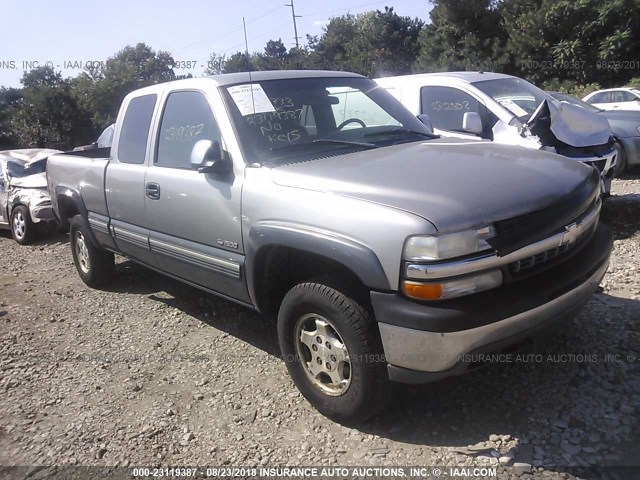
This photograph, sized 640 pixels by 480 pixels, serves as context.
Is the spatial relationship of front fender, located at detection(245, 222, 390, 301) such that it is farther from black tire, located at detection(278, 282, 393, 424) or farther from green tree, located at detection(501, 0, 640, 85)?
green tree, located at detection(501, 0, 640, 85)

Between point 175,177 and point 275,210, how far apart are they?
1150 millimetres

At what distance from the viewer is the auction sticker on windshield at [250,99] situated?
3.66 meters

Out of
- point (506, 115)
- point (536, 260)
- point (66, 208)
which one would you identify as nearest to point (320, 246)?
point (536, 260)

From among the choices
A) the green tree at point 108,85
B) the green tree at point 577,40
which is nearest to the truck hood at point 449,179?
the green tree at point 577,40

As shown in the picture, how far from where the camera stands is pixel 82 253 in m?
5.98

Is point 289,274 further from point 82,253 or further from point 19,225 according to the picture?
point 19,225

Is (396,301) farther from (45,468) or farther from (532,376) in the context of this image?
(45,468)

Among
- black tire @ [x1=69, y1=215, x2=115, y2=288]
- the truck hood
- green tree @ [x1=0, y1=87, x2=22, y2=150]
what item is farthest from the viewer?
green tree @ [x1=0, y1=87, x2=22, y2=150]

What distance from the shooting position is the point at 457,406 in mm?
3166

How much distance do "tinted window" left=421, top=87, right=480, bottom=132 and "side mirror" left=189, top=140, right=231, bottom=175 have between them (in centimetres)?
365

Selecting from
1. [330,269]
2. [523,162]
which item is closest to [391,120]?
[523,162]

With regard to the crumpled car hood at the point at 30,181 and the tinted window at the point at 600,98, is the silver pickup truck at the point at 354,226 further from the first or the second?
the tinted window at the point at 600,98

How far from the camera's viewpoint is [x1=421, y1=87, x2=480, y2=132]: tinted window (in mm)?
6379

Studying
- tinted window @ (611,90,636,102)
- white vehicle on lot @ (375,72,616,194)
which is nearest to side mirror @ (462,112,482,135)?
white vehicle on lot @ (375,72,616,194)
